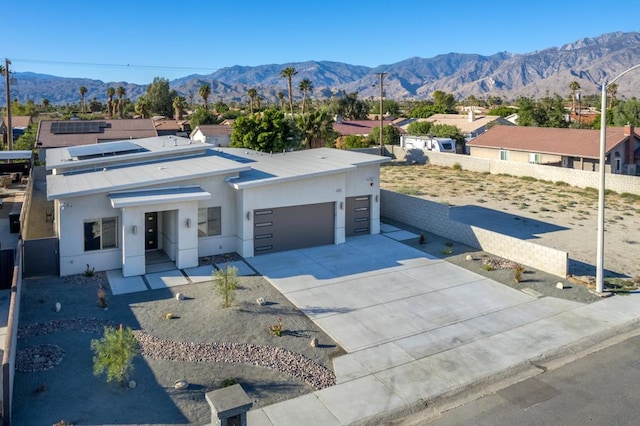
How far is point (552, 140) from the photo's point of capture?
164ft

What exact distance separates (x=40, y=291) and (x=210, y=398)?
11225 mm

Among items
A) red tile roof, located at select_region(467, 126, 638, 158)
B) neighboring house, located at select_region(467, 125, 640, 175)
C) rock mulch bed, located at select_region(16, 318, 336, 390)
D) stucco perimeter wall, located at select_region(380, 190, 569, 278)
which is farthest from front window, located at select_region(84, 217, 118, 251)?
red tile roof, located at select_region(467, 126, 638, 158)

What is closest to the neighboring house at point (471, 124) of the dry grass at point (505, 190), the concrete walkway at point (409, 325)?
the dry grass at point (505, 190)

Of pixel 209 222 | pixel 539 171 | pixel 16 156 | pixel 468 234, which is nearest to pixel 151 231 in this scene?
pixel 209 222

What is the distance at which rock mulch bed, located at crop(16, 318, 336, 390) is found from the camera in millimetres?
12750

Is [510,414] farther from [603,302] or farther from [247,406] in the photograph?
[603,302]

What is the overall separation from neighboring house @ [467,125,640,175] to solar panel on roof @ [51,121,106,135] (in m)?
40.6

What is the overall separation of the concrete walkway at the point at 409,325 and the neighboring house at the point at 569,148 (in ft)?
99.5

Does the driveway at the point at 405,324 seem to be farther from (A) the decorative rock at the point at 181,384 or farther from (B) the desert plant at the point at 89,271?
(B) the desert plant at the point at 89,271

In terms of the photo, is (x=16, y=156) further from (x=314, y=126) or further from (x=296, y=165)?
(x=314, y=126)

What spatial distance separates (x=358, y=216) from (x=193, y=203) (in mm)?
8791

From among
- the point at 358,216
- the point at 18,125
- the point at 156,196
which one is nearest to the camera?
the point at 156,196

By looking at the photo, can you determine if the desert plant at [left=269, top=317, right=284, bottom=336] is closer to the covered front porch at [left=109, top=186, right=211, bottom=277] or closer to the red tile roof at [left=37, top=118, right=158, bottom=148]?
the covered front porch at [left=109, top=186, right=211, bottom=277]

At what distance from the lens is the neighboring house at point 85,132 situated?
4822 cm
